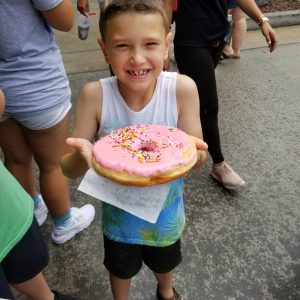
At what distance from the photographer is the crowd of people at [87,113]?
4.11 ft

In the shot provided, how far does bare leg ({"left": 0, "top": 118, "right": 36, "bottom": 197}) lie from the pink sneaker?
1328 mm

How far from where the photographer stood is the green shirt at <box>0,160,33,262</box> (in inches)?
47.8

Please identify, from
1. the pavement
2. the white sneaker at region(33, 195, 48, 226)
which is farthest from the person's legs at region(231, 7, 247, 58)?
the white sneaker at region(33, 195, 48, 226)

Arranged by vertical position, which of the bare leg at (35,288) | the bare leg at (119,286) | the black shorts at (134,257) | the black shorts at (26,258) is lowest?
the bare leg at (119,286)

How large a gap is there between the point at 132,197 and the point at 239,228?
1286 mm

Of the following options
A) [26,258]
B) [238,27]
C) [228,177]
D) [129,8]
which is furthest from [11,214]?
[238,27]

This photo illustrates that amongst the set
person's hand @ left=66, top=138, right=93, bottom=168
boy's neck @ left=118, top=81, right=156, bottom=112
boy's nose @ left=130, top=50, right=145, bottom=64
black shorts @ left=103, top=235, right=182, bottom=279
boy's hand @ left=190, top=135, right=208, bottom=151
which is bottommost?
black shorts @ left=103, top=235, right=182, bottom=279

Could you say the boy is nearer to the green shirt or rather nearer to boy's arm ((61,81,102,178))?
boy's arm ((61,81,102,178))

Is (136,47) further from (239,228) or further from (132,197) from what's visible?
(239,228)

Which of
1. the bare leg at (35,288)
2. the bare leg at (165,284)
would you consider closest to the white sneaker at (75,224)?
the bare leg at (35,288)

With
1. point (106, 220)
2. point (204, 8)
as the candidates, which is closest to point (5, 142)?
point (106, 220)

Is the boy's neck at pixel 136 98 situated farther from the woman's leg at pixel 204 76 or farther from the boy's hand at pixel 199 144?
the woman's leg at pixel 204 76

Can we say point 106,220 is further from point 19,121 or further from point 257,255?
point 257,255

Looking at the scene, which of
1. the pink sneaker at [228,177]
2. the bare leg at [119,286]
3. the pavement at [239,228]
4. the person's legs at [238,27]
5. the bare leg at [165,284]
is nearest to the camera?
the bare leg at [119,286]
